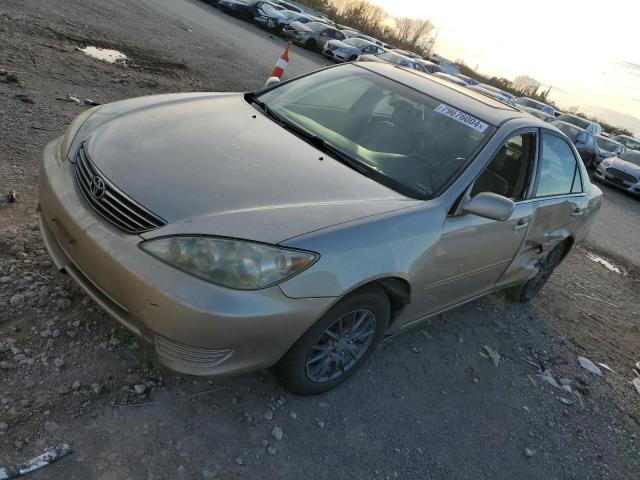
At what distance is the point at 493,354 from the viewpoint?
3.93 meters

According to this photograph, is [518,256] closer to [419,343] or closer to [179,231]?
[419,343]

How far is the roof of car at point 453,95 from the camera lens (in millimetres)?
3517

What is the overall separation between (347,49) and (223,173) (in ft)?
71.1

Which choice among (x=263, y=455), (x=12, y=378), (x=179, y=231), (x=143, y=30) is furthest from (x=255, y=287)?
(x=143, y=30)

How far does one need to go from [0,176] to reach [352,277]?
3.01 meters

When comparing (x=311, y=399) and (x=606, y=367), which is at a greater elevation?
(x=606, y=367)

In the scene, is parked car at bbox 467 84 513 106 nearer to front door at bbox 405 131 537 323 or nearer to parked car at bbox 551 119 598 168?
front door at bbox 405 131 537 323

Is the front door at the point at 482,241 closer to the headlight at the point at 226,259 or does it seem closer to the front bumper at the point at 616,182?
the headlight at the point at 226,259

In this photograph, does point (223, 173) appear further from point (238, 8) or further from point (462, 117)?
point (238, 8)

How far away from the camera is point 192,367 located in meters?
2.25

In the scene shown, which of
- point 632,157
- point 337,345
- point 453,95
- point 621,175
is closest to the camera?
point 337,345

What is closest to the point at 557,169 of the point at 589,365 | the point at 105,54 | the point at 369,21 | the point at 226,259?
the point at 589,365

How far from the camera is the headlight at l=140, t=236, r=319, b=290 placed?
7.14 ft

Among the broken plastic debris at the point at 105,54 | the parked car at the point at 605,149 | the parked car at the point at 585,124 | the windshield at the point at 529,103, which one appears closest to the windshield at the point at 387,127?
the broken plastic debris at the point at 105,54
